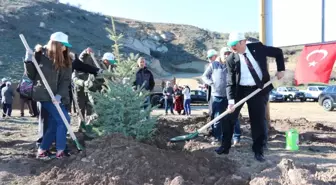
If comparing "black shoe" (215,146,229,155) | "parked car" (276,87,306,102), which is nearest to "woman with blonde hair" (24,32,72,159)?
"black shoe" (215,146,229,155)

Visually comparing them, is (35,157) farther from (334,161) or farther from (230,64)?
(334,161)

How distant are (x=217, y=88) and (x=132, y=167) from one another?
2.70 metres

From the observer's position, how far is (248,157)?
236 inches

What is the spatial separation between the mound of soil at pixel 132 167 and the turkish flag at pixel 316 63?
3.41 m

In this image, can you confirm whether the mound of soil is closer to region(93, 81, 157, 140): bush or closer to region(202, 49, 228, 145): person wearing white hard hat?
region(93, 81, 157, 140): bush

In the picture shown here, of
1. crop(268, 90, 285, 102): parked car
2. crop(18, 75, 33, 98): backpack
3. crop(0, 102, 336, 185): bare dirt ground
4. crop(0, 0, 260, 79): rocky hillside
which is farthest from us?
crop(0, 0, 260, 79): rocky hillside

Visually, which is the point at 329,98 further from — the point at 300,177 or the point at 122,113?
the point at 300,177

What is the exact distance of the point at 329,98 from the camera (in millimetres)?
22312

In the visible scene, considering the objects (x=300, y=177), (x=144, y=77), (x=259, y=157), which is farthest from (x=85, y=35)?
(x=300, y=177)

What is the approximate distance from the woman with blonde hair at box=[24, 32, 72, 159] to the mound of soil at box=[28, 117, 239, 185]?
0.54 m

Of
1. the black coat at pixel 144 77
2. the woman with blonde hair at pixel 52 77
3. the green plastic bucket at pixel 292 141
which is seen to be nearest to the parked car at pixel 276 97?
the black coat at pixel 144 77

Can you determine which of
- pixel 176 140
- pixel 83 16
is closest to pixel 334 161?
pixel 176 140

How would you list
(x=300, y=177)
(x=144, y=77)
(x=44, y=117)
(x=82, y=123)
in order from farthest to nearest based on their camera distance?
(x=144, y=77) < (x=82, y=123) < (x=44, y=117) < (x=300, y=177)

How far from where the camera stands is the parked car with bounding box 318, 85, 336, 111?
21984 millimetres
